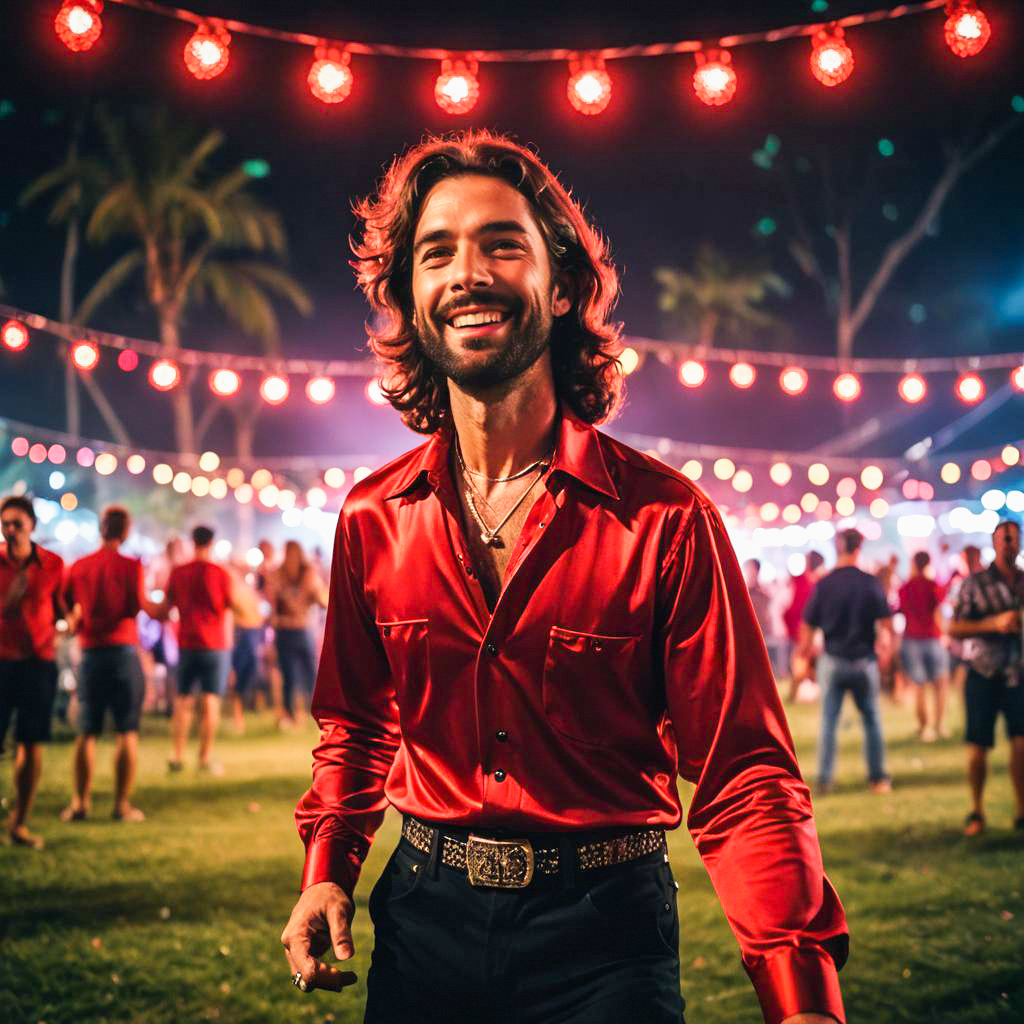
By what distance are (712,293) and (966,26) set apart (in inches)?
1378

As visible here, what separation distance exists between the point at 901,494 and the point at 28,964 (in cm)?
4025

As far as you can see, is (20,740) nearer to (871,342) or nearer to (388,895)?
(388,895)

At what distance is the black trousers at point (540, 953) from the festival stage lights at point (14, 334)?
14232mm

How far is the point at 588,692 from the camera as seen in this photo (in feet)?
6.63

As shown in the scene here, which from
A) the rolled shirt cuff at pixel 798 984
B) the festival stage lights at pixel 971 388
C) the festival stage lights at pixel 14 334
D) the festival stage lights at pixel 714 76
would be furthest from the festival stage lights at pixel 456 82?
the festival stage lights at pixel 971 388

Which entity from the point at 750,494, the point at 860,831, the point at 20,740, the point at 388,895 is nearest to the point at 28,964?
the point at 20,740

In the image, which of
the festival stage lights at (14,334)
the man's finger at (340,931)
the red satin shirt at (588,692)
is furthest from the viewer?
the festival stage lights at (14,334)

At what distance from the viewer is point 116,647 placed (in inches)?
348

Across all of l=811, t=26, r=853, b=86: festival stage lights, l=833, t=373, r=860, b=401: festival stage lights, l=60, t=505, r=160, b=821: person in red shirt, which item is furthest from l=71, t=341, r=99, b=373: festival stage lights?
l=833, t=373, r=860, b=401: festival stage lights

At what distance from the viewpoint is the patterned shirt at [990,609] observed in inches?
330

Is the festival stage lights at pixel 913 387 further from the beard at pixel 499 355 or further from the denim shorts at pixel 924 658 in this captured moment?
the beard at pixel 499 355

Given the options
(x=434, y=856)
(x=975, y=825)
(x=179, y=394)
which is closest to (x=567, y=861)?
(x=434, y=856)

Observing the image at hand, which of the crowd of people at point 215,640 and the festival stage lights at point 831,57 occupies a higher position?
the festival stage lights at point 831,57

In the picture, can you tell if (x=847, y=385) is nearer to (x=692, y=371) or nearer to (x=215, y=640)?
(x=692, y=371)
